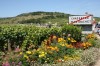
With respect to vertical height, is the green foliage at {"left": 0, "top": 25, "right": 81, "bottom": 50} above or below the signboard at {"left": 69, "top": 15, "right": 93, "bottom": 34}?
above

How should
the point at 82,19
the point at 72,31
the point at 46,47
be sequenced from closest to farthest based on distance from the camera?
1. the point at 46,47
2. the point at 72,31
3. the point at 82,19

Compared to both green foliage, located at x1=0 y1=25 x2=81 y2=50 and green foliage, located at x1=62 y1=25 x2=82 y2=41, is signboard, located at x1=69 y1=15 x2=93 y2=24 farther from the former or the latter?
green foliage, located at x1=62 y1=25 x2=82 y2=41

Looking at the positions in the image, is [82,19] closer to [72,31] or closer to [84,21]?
[84,21]

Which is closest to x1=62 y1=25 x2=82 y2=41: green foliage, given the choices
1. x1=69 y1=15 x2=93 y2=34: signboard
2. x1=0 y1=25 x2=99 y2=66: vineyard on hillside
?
x1=0 y1=25 x2=99 y2=66: vineyard on hillside

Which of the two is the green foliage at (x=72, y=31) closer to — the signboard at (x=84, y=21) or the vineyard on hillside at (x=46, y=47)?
the vineyard on hillside at (x=46, y=47)

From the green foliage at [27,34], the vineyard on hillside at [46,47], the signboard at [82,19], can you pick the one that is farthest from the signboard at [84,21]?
the green foliage at [27,34]

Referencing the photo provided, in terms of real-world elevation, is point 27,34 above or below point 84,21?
above

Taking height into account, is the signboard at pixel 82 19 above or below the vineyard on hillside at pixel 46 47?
below

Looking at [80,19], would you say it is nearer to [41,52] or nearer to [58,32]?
[58,32]

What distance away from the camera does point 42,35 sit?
20.0 m

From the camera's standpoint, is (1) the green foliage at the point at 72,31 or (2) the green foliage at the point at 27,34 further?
(1) the green foliage at the point at 72,31

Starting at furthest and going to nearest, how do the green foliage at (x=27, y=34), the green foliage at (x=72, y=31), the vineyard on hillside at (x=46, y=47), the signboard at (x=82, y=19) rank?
the signboard at (x=82, y=19)
the green foliage at (x=72, y=31)
the green foliage at (x=27, y=34)
the vineyard on hillside at (x=46, y=47)

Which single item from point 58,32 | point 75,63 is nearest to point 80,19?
point 58,32

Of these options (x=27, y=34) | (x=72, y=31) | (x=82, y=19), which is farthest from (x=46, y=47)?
(x=82, y=19)
